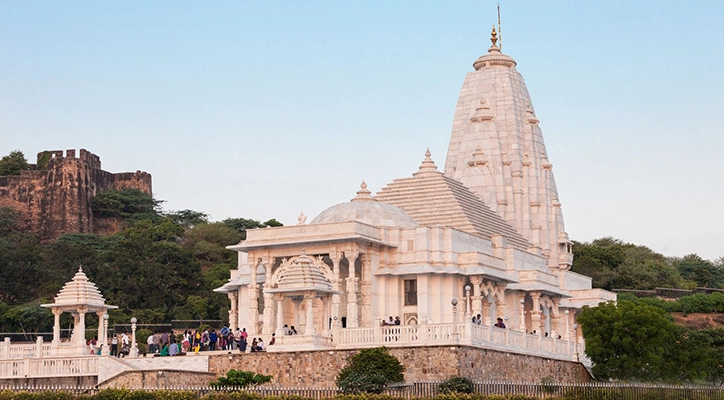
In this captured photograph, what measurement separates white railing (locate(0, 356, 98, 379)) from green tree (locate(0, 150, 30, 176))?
80.4 m

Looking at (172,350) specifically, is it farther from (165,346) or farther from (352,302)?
(352,302)

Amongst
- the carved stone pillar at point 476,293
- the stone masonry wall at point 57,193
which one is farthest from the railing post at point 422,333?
the stone masonry wall at point 57,193

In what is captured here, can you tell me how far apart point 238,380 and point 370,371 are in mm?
3899

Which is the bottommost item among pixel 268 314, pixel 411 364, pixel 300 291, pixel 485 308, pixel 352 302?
pixel 411 364

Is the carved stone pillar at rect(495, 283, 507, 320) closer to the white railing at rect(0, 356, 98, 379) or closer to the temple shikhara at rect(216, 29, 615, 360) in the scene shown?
the temple shikhara at rect(216, 29, 615, 360)

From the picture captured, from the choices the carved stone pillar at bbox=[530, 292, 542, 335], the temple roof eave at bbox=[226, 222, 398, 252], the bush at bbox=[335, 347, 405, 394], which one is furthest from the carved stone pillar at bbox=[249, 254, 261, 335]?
the carved stone pillar at bbox=[530, 292, 542, 335]

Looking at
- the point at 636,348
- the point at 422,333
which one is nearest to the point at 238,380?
the point at 422,333

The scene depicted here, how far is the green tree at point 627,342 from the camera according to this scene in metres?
44.9

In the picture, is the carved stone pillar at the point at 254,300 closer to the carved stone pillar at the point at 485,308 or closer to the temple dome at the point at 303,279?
the temple dome at the point at 303,279

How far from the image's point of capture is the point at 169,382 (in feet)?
123

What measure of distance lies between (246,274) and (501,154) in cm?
1692

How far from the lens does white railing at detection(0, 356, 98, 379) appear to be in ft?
128

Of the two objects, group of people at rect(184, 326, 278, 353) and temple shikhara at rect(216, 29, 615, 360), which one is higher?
temple shikhara at rect(216, 29, 615, 360)

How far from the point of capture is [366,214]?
166 feet
